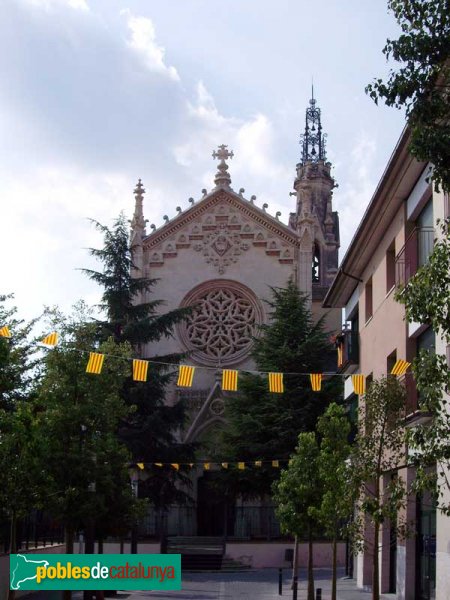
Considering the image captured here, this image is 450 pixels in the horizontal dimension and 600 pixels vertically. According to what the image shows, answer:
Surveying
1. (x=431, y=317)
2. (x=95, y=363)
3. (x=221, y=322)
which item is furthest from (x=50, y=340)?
(x=221, y=322)

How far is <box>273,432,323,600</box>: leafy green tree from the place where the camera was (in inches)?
992

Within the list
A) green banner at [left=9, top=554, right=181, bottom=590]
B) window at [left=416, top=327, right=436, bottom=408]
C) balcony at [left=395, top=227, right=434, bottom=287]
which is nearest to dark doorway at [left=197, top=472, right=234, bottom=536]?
green banner at [left=9, top=554, right=181, bottom=590]

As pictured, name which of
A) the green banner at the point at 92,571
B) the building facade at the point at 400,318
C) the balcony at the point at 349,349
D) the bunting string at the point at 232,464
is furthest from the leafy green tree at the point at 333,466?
the bunting string at the point at 232,464

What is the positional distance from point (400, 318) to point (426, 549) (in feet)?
16.2

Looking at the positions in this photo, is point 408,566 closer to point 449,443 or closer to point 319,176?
point 449,443

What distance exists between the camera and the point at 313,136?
7050cm

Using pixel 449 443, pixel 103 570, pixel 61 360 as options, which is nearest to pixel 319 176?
pixel 61 360

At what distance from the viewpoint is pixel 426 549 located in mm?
21406

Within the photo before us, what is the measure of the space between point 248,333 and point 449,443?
3858cm

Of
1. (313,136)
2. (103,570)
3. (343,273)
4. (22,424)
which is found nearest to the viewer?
(22,424)

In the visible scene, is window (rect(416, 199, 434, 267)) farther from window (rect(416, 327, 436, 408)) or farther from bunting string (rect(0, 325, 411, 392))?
bunting string (rect(0, 325, 411, 392))

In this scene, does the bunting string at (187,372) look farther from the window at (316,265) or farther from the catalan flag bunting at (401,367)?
the window at (316,265)

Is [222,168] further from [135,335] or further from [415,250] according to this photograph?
[415,250]

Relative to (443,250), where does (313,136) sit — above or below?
above
